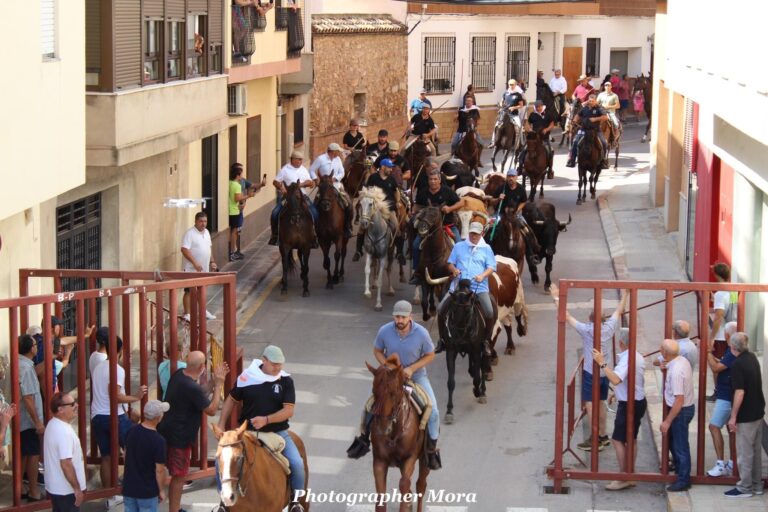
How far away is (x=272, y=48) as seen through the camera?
29.4 meters

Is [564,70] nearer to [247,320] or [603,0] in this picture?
[603,0]

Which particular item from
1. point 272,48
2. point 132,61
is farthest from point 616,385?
point 272,48

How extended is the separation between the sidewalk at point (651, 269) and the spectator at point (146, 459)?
492cm

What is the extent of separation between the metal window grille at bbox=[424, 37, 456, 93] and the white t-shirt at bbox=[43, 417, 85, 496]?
35132 mm

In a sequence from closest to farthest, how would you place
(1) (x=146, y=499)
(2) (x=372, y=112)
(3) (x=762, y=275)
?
1. (1) (x=146, y=499)
2. (3) (x=762, y=275)
3. (2) (x=372, y=112)

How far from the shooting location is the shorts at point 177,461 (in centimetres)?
1343

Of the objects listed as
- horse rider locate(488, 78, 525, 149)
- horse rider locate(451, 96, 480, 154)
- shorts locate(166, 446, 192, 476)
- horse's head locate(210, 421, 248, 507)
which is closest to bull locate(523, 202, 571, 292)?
horse rider locate(451, 96, 480, 154)

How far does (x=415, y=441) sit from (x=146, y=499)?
98.1 inches

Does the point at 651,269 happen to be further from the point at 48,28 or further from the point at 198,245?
the point at 48,28

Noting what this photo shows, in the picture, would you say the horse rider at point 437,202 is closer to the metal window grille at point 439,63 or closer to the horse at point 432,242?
the horse at point 432,242

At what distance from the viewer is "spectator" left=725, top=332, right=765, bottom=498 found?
549 inches

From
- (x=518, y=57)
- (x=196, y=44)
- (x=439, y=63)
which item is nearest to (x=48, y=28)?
(x=196, y=44)

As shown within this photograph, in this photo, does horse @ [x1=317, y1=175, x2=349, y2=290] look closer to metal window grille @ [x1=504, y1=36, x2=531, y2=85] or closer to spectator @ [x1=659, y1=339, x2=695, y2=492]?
spectator @ [x1=659, y1=339, x2=695, y2=492]

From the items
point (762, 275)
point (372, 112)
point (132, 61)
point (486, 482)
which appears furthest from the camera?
point (372, 112)
